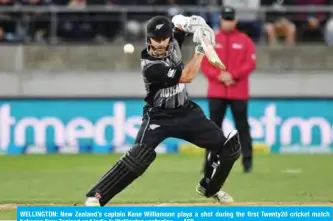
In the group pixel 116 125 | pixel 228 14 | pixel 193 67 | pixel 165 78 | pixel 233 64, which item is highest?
pixel 228 14

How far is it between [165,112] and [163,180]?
4123mm

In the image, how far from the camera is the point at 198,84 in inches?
845

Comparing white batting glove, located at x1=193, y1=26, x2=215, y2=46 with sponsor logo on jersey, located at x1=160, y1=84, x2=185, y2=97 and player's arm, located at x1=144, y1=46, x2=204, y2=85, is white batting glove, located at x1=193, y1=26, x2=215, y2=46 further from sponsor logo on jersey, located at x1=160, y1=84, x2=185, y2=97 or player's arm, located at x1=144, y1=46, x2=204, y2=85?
sponsor logo on jersey, located at x1=160, y1=84, x2=185, y2=97

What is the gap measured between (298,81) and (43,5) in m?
5.59

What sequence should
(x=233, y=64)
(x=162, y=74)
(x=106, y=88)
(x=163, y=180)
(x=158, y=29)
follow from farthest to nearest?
(x=106, y=88), (x=233, y=64), (x=163, y=180), (x=162, y=74), (x=158, y=29)

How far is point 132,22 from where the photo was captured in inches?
865

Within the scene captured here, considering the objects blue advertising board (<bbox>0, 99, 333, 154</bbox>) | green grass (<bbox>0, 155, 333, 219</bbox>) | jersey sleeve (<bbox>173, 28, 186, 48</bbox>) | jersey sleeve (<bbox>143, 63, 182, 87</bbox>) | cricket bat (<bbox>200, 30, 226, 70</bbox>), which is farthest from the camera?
blue advertising board (<bbox>0, 99, 333, 154</bbox>)

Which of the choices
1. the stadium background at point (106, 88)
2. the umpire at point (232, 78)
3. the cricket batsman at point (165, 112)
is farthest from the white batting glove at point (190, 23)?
the stadium background at point (106, 88)

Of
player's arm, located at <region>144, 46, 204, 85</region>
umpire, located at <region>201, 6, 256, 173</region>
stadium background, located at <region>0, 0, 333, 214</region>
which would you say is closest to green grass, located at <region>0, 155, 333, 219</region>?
stadium background, located at <region>0, 0, 333, 214</region>

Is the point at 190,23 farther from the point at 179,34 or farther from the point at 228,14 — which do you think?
the point at 228,14

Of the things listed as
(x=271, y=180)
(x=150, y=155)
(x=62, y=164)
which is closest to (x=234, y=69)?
(x=271, y=180)

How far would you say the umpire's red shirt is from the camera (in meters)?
15.7

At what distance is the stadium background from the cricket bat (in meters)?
7.69

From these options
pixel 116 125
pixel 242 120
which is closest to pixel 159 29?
pixel 242 120
